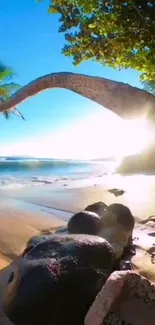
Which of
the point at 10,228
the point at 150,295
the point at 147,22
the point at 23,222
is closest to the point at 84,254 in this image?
the point at 150,295

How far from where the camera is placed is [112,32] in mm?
7008

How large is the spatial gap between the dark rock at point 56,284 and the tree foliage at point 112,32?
13.6 ft

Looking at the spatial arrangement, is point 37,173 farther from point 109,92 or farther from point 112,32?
point 109,92

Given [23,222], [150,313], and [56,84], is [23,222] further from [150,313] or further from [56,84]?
[150,313]

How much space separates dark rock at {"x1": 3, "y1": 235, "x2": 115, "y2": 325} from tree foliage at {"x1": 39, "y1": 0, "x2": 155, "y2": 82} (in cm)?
416

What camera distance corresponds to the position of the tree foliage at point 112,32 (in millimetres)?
6297

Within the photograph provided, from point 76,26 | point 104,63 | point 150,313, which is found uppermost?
point 76,26

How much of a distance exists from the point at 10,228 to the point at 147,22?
6.66m

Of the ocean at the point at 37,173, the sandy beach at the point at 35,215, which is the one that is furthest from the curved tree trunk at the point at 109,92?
the ocean at the point at 37,173

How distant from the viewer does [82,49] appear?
800 cm

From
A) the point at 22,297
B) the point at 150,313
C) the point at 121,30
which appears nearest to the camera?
the point at 150,313

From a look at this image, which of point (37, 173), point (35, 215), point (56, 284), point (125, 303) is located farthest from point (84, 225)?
point (37, 173)

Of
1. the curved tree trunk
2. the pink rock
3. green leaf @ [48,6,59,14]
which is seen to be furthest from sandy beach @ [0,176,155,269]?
green leaf @ [48,6,59,14]

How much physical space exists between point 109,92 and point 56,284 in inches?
97.0
